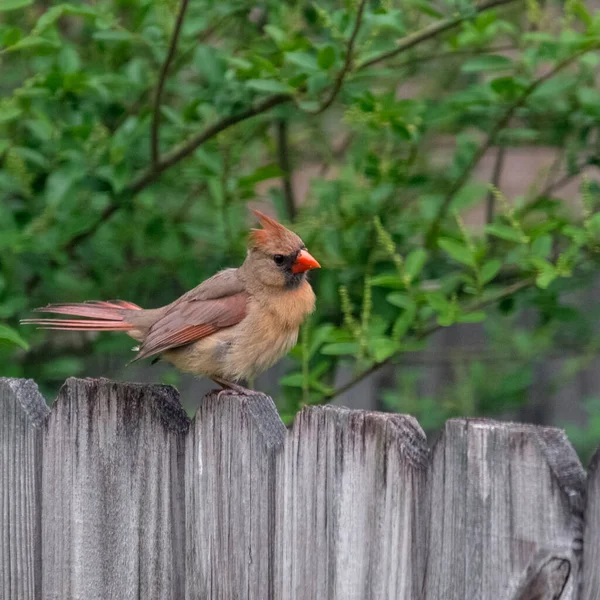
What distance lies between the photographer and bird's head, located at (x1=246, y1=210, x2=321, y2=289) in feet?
10.9

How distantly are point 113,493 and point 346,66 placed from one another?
1.56m

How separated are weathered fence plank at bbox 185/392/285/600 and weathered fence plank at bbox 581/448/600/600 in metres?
0.70

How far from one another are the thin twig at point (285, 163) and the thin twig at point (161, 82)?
2.64 feet

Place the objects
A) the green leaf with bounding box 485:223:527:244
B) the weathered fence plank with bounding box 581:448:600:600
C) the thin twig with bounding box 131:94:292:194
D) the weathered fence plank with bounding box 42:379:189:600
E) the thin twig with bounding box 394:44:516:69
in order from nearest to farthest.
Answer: the weathered fence plank with bounding box 581:448:600:600
the weathered fence plank with bounding box 42:379:189:600
the green leaf with bounding box 485:223:527:244
the thin twig with bounding box 131:94:292:194
the thin twig with bounding box 394:44:516:69

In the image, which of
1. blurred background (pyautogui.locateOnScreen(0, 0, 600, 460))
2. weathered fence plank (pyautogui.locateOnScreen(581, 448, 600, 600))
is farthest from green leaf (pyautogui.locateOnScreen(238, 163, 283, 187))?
weathered fence plank (pyautogui.locateOnScreen(581, 448, 600, 600))

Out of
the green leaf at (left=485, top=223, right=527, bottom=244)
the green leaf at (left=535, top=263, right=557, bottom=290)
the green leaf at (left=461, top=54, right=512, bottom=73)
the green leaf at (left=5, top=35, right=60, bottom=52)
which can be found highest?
the green leaf at (left=461, top=54, right=512, bottom=73)

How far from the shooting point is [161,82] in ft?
11.3

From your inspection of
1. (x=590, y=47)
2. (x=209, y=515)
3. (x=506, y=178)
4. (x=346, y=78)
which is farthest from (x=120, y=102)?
(x=506, y=178)

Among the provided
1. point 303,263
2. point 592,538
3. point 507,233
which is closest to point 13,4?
point 303,263

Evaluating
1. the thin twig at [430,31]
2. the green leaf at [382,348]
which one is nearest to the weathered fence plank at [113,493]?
the green leaf at [382,348]

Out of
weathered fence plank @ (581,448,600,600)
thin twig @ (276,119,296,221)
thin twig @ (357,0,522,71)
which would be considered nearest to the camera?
weathered fence plank @ (581,448,600,600)

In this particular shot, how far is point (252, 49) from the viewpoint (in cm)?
370

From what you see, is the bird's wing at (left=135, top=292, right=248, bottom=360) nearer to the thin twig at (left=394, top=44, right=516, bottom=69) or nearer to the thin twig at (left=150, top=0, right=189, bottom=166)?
the thin twig at (left=150, top=0, right=189, bottom=166)

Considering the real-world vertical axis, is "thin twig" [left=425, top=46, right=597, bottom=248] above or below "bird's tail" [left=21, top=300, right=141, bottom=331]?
above
